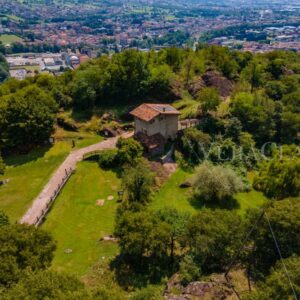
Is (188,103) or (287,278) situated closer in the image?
(287,278)

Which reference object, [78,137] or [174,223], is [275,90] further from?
[174,223]

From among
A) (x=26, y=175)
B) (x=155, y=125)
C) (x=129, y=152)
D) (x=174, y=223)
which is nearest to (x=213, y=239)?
(x=174, y=223)

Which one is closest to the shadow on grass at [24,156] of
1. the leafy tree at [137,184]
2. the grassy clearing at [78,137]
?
the grassy clearing at [78,137]

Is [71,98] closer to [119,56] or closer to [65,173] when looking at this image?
[119,56]

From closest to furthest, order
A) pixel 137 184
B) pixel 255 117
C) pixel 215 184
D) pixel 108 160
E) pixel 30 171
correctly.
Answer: pixel 137 184
pixel 215 184
pixel 30 171
pixel 108 160
pixel 255 117

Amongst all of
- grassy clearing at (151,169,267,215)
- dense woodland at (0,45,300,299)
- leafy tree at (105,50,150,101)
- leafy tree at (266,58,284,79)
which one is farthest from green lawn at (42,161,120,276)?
leafy tree at (266,58,284,79)

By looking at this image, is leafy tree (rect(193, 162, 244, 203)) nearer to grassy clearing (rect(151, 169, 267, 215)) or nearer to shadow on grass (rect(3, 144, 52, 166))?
grassy clearing (rect(151, 169, 267, 215))

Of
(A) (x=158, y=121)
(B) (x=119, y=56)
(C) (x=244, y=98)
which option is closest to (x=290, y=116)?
(C) (x=244, y=98)
